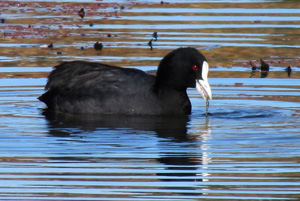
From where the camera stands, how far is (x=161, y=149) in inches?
348

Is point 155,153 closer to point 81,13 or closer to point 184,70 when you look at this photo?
point 184,70

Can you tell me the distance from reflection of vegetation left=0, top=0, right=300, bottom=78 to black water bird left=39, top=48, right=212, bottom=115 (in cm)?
257

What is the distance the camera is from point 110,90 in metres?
11.0

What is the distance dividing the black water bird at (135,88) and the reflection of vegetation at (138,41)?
2567mm

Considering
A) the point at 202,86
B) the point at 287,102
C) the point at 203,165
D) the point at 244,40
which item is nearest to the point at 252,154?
the point at 203,165

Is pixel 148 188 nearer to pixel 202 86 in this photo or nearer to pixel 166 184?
pixel 166 184

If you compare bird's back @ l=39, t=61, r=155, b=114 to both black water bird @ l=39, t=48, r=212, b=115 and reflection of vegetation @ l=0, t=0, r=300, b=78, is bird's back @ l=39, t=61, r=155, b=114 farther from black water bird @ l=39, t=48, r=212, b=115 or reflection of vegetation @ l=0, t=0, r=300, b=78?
reflection of vegetation @ l=0, t=0, r=300, b=78

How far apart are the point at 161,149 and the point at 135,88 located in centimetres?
217

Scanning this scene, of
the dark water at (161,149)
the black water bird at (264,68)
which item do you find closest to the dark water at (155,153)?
the dark water at (161,149)

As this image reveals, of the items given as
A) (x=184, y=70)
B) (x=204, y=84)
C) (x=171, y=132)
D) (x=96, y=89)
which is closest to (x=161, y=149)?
(x=171, y=132)

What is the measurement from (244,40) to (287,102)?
4.86 meters

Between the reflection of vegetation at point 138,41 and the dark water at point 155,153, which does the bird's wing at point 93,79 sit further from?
the reflection of vegetation at point 138,41

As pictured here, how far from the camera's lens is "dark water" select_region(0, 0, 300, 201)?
280 inches

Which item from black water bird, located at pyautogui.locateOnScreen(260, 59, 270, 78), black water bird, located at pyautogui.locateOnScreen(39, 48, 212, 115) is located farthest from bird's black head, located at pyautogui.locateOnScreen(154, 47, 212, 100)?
black water bird, located at pyautogui.locateOnScreen(260, 59, 270, 78)
